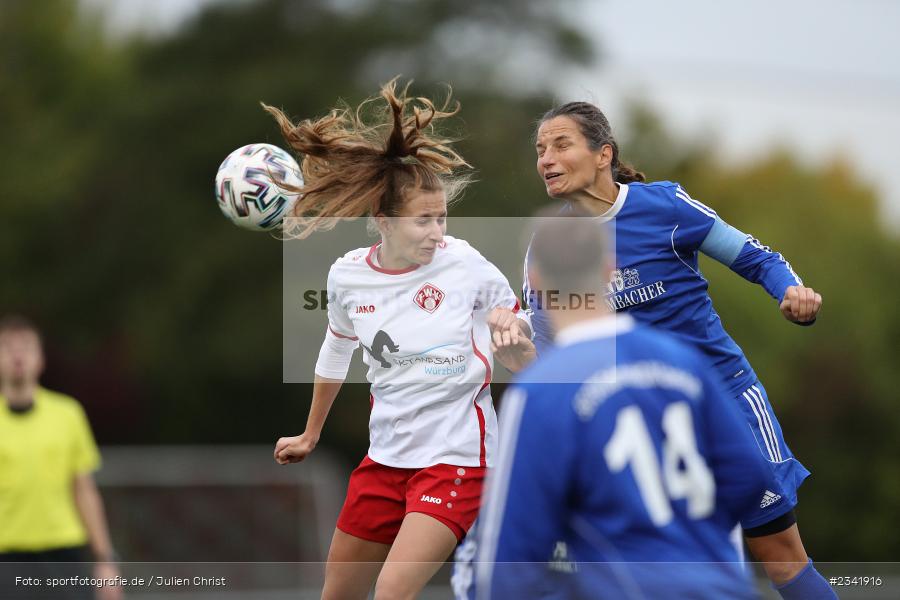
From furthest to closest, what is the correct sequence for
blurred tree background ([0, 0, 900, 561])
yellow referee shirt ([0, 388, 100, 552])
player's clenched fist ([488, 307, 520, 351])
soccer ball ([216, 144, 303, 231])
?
1. blurred tree background ([0, 0, 900, 561])
2. yellow referee shirt ([0, 388, 100, 552])
3. soccer ball ([216, 144, 303, 231])
4. player's clenched fist ([488, 307, 520, 351])

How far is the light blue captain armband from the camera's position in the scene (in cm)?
477

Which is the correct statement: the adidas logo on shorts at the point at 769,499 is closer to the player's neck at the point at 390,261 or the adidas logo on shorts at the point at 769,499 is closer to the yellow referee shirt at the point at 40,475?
the player's neck at the point at 390,261

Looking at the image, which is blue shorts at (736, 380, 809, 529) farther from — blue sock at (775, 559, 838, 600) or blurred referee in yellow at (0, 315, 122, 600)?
blurred referee in yellow at (0, 315, 122, 600)

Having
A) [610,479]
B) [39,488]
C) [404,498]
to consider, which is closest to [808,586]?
[404,498]

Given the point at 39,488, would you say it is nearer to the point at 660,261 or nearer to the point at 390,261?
the point at 390,261

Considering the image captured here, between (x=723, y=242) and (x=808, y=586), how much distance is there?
142 centimetres

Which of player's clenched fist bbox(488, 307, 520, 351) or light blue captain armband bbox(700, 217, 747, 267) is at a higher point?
light blue captain armband bbox(700, 217, 747, 267)

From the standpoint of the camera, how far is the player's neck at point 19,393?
23.8 feet

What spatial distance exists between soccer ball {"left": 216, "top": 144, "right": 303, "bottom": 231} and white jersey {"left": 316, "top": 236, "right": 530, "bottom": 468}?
676 millimetres

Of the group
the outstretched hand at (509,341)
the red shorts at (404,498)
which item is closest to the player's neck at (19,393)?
the red shorts at (404,498)

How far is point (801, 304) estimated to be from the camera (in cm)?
439

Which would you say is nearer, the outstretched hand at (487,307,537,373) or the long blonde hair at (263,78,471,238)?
the outstretched hand at (487,307,537,373)

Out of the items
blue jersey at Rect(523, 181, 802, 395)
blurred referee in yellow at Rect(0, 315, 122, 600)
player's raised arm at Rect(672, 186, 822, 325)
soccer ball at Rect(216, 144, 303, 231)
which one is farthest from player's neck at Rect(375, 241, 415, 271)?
blurred referee in yellow at Rect(0, 315, 122, 600)

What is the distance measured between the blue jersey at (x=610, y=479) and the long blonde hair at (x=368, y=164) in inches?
75.2
